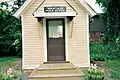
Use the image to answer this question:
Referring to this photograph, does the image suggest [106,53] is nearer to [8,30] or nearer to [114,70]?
[8,30]

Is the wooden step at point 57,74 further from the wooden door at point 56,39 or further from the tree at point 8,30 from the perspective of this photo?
the tree at point 8,30

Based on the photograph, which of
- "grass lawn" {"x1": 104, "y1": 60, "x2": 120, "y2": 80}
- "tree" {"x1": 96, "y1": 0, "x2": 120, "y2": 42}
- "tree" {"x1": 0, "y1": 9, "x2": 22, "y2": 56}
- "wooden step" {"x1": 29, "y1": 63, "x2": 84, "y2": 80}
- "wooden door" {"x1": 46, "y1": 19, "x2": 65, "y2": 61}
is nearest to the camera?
"wooden step" {"x1": 29, "y1": 63, "x2": 84, "y2": 80}

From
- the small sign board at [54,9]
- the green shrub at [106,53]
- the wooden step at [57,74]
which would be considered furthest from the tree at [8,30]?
the wooden step at [57,74]

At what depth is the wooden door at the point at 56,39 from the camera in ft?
52.6

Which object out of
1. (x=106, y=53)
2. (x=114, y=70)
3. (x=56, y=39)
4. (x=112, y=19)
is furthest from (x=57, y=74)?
(x=106, y=53)

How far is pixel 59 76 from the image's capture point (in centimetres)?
1176

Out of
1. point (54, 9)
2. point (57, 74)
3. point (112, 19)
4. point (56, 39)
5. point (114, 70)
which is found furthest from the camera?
point (112, 19)

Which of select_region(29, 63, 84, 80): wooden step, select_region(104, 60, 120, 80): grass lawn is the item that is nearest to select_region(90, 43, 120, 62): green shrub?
select_region(104, 60, 120, 80): grass lawn

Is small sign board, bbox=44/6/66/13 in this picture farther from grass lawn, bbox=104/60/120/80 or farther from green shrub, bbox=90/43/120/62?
green shrub, bbox=90/43/120/62

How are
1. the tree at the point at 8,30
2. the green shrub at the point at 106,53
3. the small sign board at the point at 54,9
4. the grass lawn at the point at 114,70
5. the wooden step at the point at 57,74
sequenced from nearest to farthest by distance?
the wooden step at the point at 57,74 < the grass lawn at the point at 114,70 < the small sign board at the point at 54,9 < the green shrub at the point at 106,53 < the tree at the point at 8,30

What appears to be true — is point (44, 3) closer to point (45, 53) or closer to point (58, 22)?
point (58, 22)

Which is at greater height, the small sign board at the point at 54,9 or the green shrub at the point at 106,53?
the small sign board at the point at 54,9

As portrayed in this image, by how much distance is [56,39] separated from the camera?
52.8 feet

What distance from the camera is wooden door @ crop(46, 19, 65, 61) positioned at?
632 inches
